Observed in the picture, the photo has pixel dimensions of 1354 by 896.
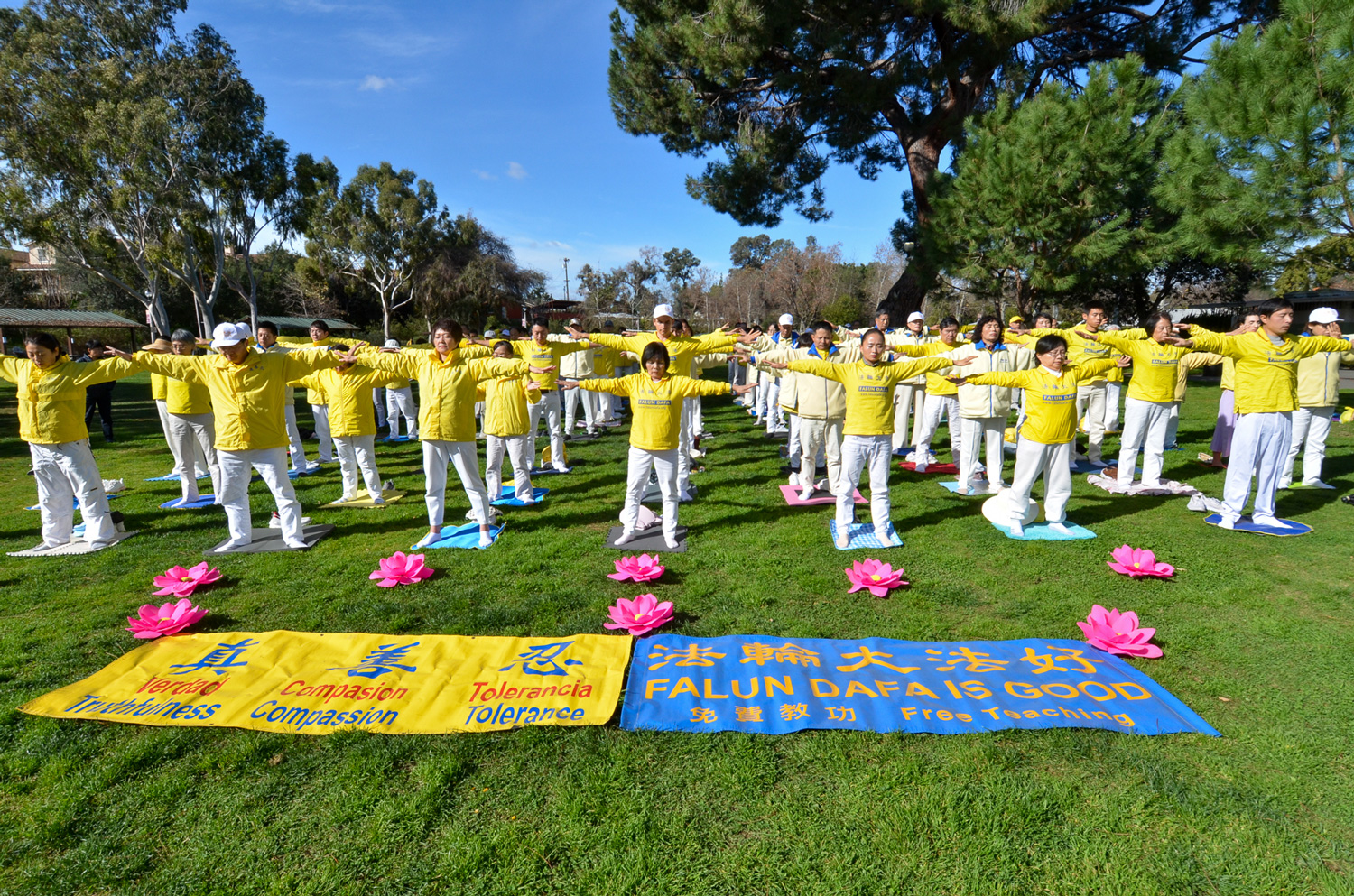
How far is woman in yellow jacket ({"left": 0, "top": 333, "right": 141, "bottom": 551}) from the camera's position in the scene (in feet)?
21.5

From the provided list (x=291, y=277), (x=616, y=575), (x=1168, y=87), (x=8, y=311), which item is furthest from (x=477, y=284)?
(x=616, y=575)

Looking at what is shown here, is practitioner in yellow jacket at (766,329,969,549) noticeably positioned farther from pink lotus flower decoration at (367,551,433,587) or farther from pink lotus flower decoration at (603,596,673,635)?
pink lotus flower decoration at (367,551,433,587)

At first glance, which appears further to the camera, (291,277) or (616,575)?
(291,277)

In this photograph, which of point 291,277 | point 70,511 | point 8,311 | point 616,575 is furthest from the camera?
point 291,277

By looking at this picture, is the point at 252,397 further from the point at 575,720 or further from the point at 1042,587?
the point at 1042,587

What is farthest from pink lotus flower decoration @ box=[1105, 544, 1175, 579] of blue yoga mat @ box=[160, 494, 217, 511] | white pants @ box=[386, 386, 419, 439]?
white pants @ box=[386, 386, 419, 439]

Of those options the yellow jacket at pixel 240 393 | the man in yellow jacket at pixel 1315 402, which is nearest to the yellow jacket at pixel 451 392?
the yellow jacket at pixel 240 393

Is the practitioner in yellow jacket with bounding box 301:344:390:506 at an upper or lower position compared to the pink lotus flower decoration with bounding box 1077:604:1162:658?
upper

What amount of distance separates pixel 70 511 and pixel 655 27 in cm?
1770

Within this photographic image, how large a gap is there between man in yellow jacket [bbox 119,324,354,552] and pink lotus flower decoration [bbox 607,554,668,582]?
3.69 m

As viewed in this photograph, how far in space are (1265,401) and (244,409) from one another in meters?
10.8

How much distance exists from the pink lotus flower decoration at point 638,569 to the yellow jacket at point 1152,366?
6.59m

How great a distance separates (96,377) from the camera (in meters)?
6.76

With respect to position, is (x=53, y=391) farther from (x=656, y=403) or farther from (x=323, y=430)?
(x=656, y=403)
